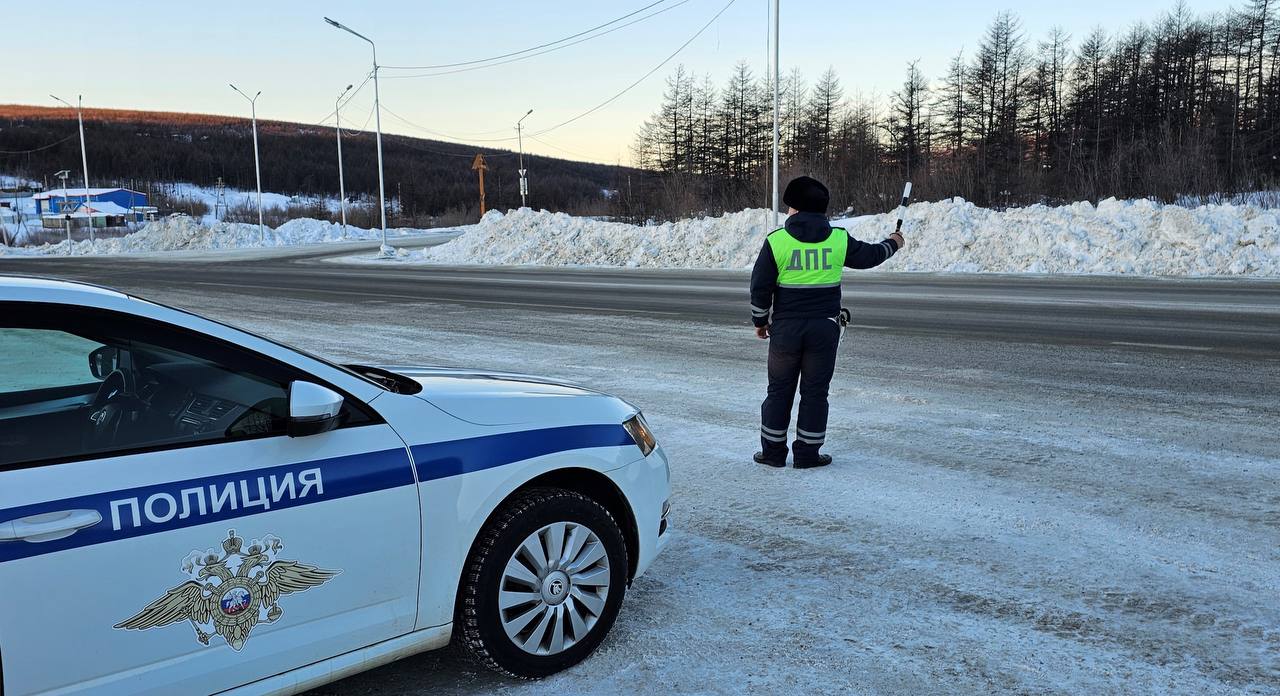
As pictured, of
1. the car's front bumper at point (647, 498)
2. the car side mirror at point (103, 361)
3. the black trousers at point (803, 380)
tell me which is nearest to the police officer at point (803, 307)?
the black trousers at point (803, 380)

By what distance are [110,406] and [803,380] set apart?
4.14 metres

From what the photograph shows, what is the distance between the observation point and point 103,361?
2.93 meters

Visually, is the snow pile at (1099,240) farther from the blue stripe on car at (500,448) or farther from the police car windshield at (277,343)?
the police car windshield at (277,343)

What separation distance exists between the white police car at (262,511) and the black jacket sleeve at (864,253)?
2.91 metres

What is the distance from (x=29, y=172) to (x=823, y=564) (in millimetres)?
220826

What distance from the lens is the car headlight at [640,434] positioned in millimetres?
3549

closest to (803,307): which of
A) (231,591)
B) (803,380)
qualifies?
(803,380)

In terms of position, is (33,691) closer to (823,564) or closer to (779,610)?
(779,610)

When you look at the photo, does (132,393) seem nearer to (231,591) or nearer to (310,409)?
(310,409)

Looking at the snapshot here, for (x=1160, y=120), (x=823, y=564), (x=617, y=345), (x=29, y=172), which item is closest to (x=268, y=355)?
(x=823, y=564)

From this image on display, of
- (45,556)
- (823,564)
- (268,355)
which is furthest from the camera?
(823,564)

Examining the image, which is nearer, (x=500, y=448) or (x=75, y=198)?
(x=500, y=448)

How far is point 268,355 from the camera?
2.71m

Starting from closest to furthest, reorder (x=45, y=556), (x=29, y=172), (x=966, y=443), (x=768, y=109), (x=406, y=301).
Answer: (x=45, y=556)
(x=966, y=443)
(x=406, y=301)
(x=768, y=109)
(x=29, y=172)
